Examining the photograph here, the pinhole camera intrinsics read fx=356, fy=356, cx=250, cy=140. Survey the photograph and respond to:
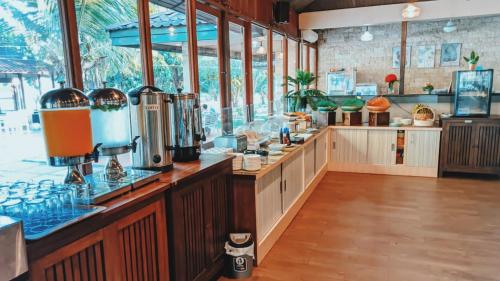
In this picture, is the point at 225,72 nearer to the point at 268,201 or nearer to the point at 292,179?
the point at 292,179

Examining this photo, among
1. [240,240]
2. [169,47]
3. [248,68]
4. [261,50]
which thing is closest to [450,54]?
[261,50]

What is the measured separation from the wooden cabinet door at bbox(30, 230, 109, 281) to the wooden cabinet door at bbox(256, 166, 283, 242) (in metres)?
1.50

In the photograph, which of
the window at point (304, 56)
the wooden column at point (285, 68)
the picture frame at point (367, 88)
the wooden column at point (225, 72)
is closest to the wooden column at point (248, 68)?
the wooden column at point (225, 72)

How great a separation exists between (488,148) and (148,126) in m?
5.04

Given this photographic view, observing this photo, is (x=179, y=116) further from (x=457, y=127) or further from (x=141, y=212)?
(x=457, y=127)

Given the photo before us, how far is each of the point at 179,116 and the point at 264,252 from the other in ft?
4.65

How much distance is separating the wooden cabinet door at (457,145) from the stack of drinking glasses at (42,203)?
5.16 metres

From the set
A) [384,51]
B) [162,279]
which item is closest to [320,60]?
[384,51]

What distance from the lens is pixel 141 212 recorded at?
1.79 m

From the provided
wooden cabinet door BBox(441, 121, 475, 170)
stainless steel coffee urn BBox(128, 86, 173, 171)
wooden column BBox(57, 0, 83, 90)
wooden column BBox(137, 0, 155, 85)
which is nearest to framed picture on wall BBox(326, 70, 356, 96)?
wooden cabinet door BBox(441, 121, 475, 170)

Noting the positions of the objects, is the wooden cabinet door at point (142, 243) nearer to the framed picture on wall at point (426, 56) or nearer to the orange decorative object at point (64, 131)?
the orange decorative object at point (64, 131)

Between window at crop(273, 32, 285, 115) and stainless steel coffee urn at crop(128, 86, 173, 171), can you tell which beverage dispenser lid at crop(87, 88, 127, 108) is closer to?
stainless steel coffee urn at crop(128, 86, 173, 171)

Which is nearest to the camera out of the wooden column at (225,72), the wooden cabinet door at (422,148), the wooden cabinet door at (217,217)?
the wooden cabinet door at (217,217)

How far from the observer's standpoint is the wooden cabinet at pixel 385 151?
17.6ft
